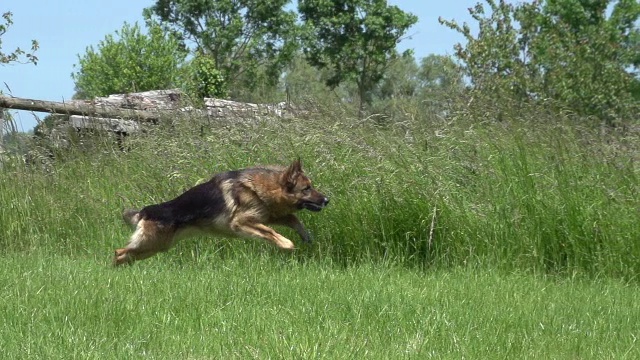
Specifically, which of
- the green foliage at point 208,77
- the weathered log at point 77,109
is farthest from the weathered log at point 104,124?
the green foliage at point 208,77

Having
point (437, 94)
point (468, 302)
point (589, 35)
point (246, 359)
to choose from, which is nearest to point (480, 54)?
point (589, 35)

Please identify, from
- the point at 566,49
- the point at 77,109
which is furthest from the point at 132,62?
the point at 77,109

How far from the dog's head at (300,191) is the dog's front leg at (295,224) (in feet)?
0.61

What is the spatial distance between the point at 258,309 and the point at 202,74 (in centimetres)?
3755

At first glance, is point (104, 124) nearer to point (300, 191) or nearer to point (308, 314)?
point (300, 191)

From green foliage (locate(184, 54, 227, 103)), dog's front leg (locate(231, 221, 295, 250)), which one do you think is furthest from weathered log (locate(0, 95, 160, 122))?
green foliage (locate(184, 54, 227, 103))

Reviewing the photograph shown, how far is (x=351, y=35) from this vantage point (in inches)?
2077

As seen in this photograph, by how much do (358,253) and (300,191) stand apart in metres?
0.92

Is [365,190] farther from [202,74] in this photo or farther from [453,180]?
[202,74]

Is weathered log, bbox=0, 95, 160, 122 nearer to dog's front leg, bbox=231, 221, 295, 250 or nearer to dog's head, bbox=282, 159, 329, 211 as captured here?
dog's head, bbox=282, 159, 329, 211

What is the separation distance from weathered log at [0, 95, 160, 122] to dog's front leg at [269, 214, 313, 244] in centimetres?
383

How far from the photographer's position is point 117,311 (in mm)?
6137

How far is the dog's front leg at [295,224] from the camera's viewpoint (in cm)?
937

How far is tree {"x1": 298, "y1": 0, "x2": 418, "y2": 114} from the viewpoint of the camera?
171ft
